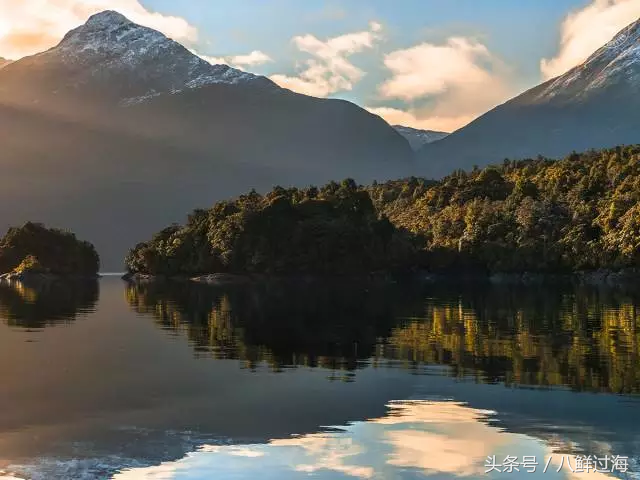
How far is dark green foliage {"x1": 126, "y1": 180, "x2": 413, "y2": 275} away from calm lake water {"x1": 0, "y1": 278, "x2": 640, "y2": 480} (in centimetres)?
12313

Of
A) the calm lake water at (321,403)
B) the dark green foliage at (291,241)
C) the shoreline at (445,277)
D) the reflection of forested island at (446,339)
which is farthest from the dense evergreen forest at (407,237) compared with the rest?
the calm lake water at (321,403)

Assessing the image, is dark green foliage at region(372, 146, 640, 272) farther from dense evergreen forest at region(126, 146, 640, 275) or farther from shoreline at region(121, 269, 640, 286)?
shoreline at region(121, 269, 640, 286)

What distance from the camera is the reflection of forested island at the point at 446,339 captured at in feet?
102

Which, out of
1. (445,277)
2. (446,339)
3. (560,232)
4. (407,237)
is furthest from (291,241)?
(446,339)

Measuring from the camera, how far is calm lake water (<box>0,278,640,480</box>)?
17578mm

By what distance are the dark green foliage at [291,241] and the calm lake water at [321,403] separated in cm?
12313

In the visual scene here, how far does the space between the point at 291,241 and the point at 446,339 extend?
133 meters

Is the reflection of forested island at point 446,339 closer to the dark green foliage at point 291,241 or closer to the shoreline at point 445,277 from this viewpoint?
the shoreline at point 445,277

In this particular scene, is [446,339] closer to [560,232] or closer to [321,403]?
[321,403]

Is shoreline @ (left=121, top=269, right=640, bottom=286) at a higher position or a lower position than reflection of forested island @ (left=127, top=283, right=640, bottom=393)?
higher

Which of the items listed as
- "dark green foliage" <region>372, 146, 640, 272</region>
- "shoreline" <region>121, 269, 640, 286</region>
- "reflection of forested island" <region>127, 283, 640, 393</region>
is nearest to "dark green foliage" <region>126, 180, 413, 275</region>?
"shoreline" <region>121, 269, 640, 286</region>

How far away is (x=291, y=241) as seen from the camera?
174625 mm

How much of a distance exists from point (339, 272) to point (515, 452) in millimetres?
154706

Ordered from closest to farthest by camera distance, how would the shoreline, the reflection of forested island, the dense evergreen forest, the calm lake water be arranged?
the calm lake water
the reflection of forested island
the shoreline
the dense evergreen forest
